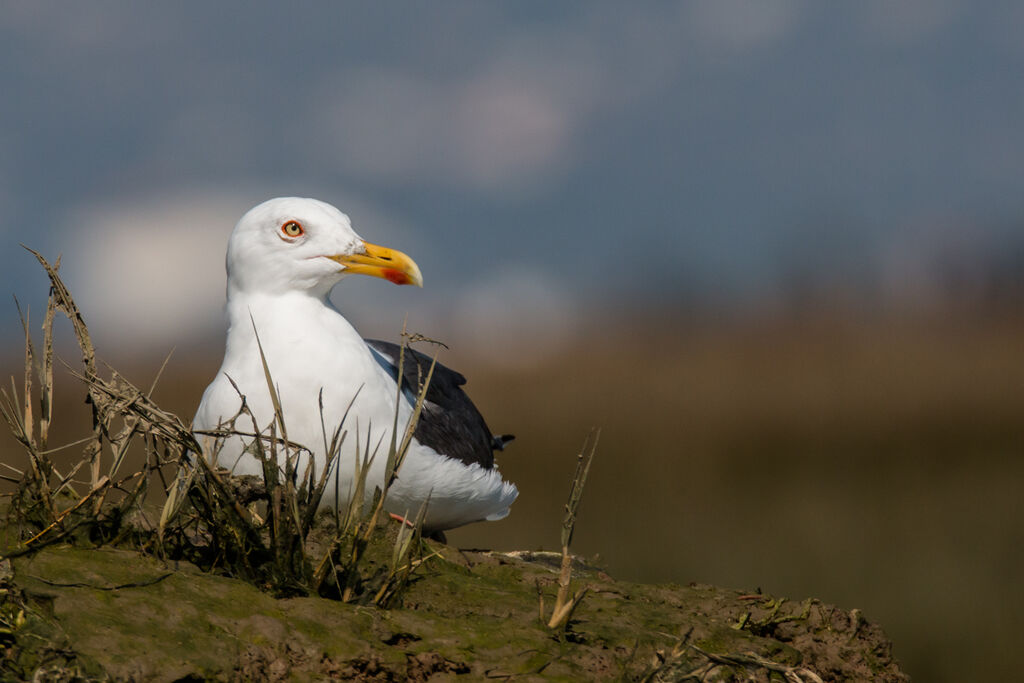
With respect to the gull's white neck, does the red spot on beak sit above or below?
above

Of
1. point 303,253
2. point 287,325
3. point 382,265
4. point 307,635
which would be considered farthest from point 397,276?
point 307,635

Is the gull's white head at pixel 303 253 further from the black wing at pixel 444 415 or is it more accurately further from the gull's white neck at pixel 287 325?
the black wing at pixel 444 415

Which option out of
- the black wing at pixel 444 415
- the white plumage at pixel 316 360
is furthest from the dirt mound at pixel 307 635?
the black wing at pixel 444 415

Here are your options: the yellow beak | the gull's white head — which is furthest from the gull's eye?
the yellow beak

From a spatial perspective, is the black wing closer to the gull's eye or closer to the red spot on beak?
the red spot on beak

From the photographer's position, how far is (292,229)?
5.92 meters

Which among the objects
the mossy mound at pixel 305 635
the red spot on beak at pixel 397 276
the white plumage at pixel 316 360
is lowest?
the mossy mound at pixel 305 635

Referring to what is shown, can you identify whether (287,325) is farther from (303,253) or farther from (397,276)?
(397,276)

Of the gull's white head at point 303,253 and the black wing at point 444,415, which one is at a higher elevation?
the gull's white head at point 303,253

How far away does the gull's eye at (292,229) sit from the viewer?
5902mm

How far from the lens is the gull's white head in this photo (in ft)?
19.1

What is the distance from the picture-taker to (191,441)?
350cm

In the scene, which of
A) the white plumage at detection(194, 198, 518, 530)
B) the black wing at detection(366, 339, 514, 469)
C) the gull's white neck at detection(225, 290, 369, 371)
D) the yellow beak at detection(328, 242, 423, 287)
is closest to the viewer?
the white plumage at detection(194, 198, 518, 530)

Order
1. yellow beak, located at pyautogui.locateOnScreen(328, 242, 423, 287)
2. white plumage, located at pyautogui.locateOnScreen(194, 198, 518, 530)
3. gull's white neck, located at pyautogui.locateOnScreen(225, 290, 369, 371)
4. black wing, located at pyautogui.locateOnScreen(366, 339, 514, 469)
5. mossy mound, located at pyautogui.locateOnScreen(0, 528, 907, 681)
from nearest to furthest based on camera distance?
mossy mound, located at pyautogui.locateOnScreen(0, 528, 907, 681)
white plumage, located at pyautogui.locateOnScreen(194, 198, 518, 530)
gull's white neck, located at pyautogui.locateOnScreen(225, 290, 369, 371)
black wing, located at pyautogui.locateOnScreen(366, 339, 514, 469)
yellow beak, located at pyautogui.locateOnScreen(328, 242, 423, 287)
